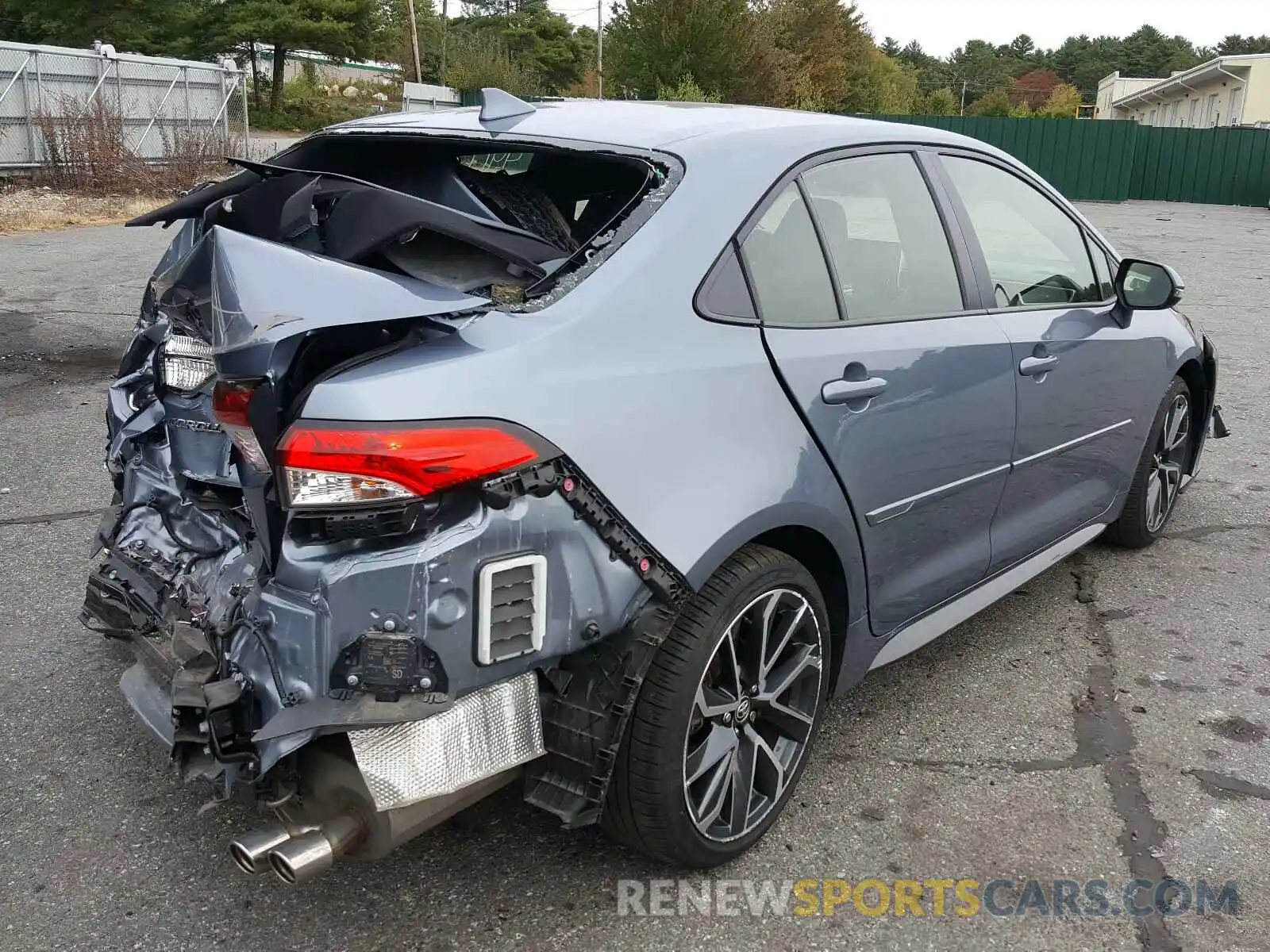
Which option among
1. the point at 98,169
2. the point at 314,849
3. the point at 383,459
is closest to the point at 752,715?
the point at 314,849

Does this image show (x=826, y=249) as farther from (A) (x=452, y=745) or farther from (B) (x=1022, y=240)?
(A) (x=452, y=745)

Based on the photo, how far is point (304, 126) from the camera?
45.2 m

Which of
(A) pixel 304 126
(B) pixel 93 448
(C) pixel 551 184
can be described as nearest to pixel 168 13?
(A) pixel 304 126

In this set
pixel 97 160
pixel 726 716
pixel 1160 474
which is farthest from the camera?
pixel 97 160

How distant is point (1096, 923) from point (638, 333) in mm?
1704

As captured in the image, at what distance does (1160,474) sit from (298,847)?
3915 mm

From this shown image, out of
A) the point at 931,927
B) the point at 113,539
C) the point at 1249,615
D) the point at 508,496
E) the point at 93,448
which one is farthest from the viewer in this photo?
the point at 93,448

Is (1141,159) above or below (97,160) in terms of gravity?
below

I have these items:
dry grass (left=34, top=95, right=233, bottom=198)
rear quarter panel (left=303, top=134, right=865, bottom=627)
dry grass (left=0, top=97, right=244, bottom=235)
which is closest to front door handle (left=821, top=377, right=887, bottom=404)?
rear quarter panel (left=303, top=134, right=865, bottom=627)

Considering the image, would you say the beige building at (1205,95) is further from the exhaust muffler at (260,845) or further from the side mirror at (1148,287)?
the exhaust muffler at (260,845)

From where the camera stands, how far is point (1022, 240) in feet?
12.1

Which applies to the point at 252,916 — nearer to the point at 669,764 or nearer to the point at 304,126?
the point at 669,764

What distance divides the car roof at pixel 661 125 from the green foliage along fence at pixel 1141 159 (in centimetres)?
2839

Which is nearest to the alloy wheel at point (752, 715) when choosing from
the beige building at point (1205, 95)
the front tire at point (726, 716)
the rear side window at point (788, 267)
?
the front tire at point (726, 716)
